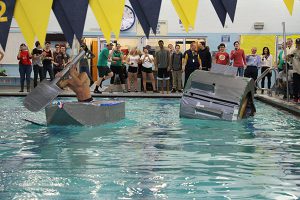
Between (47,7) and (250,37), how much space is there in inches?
877

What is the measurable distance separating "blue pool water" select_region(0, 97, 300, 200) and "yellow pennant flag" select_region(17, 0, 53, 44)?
2.31 metres

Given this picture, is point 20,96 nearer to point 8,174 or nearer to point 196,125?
point 196,125

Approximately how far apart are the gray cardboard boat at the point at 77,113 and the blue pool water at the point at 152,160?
0.77 ft

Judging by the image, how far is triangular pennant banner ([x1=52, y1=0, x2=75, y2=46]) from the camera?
8.61 ft

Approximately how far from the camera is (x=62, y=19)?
8.81 feet

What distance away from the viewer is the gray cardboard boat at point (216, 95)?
11539 mm

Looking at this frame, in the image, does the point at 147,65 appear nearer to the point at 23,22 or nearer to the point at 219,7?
the point at 219,7

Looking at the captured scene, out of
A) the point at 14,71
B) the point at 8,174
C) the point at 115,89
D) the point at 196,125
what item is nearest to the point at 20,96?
the point at 115,89

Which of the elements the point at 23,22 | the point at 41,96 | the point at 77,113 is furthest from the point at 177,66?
the point at 23,22

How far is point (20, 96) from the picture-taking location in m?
19.4

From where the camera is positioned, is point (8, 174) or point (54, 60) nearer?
point (8, 174)

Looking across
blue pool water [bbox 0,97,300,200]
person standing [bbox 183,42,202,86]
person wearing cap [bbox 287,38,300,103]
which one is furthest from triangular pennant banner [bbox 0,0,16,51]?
person standing [bbox 183,42,202,86]

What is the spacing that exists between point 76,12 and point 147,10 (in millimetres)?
339

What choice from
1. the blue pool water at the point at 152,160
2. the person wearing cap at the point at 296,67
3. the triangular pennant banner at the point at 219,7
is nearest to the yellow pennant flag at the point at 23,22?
the triangular pennant banner at the point at 219,7
